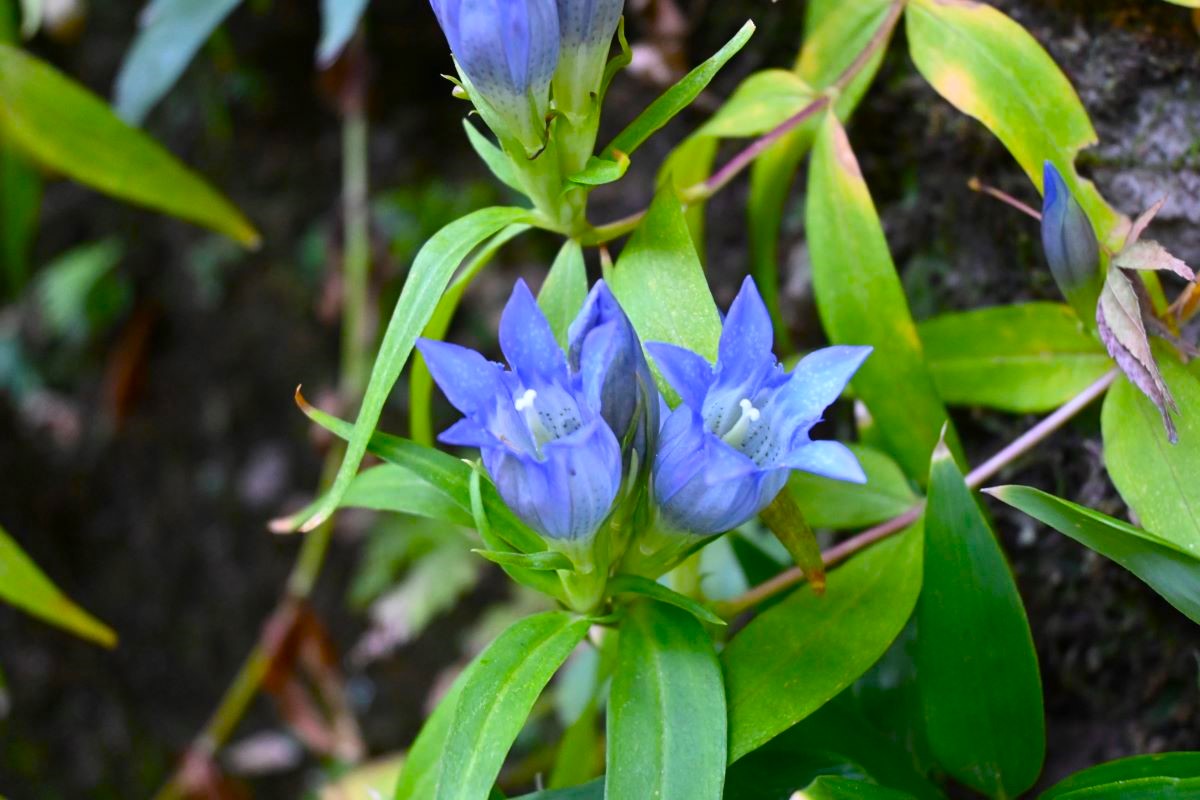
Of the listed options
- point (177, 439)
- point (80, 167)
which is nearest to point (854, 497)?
point (80, 167)

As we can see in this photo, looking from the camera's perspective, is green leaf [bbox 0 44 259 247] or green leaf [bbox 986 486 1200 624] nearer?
green leaf [bbox 986 486 1200 624]

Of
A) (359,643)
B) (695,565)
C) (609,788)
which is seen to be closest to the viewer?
(609,788)

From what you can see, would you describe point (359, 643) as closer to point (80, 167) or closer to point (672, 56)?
point (80, 167)

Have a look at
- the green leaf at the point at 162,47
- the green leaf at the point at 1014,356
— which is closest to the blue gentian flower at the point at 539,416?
the green leaf at the point at 1014,356

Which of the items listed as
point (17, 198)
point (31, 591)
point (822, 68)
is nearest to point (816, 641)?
point (822, 68)

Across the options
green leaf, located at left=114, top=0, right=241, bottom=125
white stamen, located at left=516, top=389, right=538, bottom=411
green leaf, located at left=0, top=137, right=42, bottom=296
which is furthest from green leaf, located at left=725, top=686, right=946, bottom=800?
green leaf, located at left=0, top=137, right=42, bottom=296

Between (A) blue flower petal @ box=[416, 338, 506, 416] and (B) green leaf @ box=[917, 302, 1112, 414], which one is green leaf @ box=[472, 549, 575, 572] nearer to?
(A) blue flower petal @ box=[416, 338, 506, 416]
